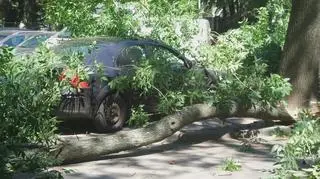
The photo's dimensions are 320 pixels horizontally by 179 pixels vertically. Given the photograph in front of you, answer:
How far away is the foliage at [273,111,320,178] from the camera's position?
16.5ft

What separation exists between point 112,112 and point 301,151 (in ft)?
15.4

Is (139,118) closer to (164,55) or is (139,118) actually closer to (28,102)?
(164,55)

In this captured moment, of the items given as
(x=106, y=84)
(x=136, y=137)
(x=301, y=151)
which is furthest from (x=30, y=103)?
(x=301, y=151)

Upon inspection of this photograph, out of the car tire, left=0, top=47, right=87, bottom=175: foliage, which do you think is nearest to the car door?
the car tire

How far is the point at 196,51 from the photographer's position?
9.92 m

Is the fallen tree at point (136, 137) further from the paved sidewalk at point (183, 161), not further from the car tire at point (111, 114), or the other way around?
the car tire at point (111, 114)

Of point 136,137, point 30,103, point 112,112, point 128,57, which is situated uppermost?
point 128,57

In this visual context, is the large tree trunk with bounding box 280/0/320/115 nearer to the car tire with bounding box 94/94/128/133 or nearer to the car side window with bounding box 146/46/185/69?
the car side window with bounding box 146/46/185/69

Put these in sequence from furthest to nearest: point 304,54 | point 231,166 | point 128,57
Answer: point 304,54, point 128,57, point 231,166

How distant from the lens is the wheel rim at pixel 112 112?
9359 mm

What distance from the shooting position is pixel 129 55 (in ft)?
31.1

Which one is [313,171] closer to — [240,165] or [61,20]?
[240,165]

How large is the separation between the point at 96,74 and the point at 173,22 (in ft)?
12.1

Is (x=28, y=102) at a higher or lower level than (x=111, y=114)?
higher
